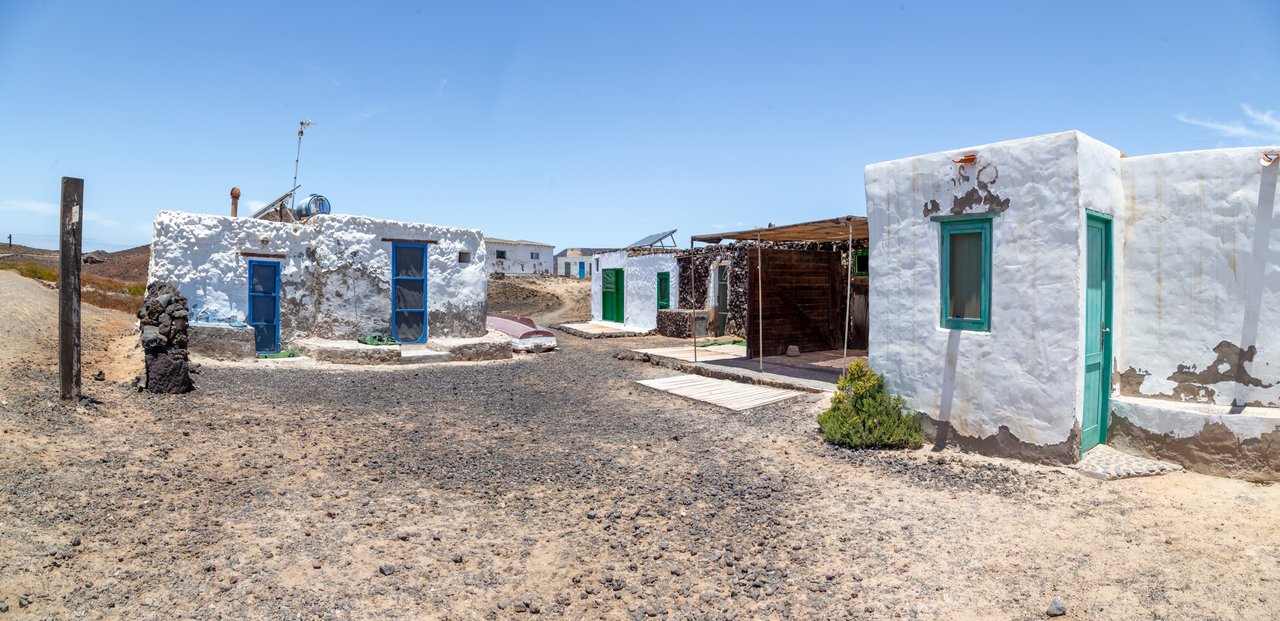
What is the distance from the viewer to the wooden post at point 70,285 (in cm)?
650

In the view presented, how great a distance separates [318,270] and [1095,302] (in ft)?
39.0

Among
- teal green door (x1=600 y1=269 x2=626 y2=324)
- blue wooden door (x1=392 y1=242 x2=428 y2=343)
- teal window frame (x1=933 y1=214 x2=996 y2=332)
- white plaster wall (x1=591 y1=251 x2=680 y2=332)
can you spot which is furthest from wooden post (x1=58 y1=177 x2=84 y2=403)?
teal green door (x1=600 y1=269 x2=626 y2=324)

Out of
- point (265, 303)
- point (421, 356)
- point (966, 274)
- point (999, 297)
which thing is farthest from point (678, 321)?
point (999, 297)

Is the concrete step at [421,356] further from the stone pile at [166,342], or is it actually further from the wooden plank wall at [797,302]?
the wooden plank wall at [797,302]

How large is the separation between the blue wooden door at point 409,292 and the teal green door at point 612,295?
8670 millimetres

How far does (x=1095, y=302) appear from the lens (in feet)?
19.4

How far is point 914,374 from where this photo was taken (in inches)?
258

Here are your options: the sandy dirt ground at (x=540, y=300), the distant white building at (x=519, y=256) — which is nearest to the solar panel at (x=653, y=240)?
the sandy dirt ground at (x=540, y=300)

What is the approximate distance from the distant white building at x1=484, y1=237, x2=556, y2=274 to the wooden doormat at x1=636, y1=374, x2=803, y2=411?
1443 inches

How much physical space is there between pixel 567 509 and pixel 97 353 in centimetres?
893

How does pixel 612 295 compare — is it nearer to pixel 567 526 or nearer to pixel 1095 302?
pixel 1095 302

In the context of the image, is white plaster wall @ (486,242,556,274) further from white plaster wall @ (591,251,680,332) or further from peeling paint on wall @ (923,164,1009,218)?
peeling paint on wall @ (923,164,1009,218)

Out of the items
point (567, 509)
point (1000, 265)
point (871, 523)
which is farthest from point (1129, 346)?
point (567, 509)

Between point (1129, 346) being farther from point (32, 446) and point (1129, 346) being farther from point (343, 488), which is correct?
point (32, 446)
